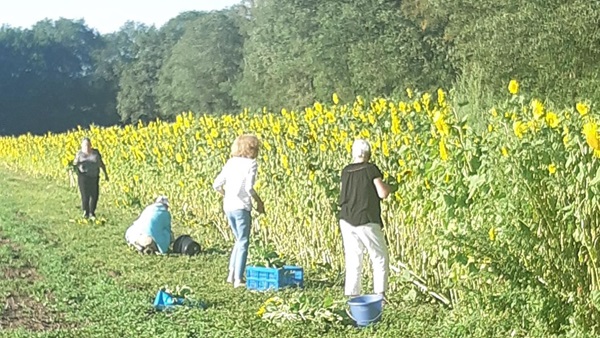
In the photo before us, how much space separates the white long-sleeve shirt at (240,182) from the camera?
10.1 meters

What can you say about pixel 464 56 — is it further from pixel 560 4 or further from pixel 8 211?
pixel 8 211

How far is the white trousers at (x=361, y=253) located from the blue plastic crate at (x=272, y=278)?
1127 millimetres

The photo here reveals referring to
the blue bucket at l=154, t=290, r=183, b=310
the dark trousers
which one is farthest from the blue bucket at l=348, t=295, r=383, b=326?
the dark trousers

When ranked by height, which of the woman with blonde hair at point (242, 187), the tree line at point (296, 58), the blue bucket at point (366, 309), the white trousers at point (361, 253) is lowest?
the blue bucket at point (366, 309)

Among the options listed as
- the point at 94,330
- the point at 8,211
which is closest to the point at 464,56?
the point at 8,211

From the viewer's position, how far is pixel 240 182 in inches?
398

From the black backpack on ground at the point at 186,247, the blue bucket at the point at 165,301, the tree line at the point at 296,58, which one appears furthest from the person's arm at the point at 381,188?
the tree line at the point at 296,58

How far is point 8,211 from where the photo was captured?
796 inches

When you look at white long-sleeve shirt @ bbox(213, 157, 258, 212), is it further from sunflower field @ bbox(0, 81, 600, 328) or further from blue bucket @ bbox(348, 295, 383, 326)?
blue bucket @ bbox(348, 295, 383, 326)

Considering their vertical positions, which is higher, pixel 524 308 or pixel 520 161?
pixel 520 161

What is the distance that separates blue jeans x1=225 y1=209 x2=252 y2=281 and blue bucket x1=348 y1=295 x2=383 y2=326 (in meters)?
2.36

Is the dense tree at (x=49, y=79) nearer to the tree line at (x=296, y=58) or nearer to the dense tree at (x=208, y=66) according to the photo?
the tree line at (x=296, y=58)

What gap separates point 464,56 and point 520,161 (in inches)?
1257

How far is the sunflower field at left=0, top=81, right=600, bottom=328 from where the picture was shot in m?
6.22
